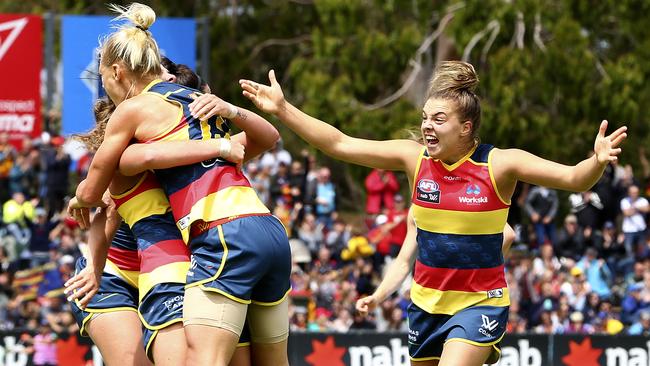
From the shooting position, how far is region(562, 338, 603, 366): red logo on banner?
1223cm

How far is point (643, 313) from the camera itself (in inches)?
571

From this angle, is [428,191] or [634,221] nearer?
[428,191]

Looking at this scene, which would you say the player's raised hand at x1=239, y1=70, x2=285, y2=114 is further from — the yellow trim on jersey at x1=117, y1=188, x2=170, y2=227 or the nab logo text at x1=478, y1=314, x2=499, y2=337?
the nab logo text at x1=478, y1=314, x2=499, y2=337

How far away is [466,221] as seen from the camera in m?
5.57

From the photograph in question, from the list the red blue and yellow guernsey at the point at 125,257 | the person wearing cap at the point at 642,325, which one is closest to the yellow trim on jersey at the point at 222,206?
the red blue and yellow guernsey at the point at 125,257

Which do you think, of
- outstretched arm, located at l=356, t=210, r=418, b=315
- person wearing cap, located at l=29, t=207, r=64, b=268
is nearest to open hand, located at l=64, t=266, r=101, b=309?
outstretched arm, located at l=356, t=210, r=418, b=315

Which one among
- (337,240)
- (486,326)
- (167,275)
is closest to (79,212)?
(167,275)

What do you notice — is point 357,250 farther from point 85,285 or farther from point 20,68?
point 85,285

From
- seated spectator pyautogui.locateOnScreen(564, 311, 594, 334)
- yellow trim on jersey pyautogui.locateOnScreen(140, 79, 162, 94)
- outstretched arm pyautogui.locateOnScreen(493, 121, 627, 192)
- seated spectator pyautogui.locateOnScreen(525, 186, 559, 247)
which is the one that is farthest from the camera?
seated spectator pyautogui.locateOnScreen(525, 186, 559, 247)

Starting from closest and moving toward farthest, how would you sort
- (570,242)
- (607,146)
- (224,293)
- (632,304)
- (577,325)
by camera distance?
(224,293) → (607,146) → (577,325) → (632,304) → (570,242)

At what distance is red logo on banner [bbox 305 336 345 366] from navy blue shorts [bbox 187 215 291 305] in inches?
288

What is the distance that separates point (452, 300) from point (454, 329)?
15cm

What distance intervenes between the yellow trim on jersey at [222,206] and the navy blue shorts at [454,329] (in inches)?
45.5

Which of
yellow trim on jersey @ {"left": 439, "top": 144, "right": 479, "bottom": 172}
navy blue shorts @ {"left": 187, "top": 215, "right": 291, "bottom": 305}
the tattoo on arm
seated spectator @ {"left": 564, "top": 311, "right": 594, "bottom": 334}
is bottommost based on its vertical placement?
seated spectator @ {"left": 564, "top": 311, "right": 594, "bottom": 334}
